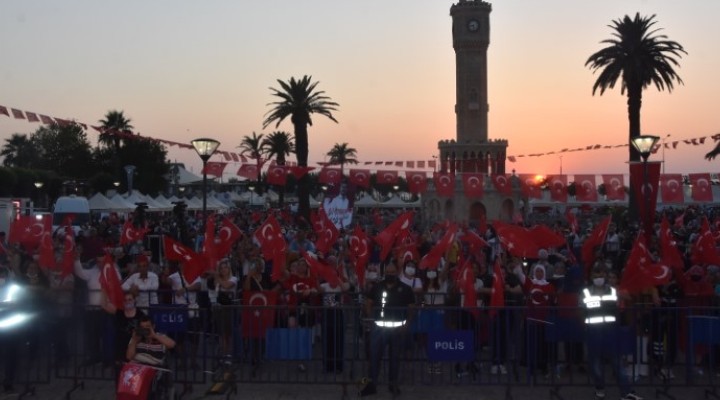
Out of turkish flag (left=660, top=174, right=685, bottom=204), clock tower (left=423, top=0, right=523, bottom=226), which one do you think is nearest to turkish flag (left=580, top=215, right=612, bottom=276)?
turkish flag (left=660, top=174, right=685, bottom=204)

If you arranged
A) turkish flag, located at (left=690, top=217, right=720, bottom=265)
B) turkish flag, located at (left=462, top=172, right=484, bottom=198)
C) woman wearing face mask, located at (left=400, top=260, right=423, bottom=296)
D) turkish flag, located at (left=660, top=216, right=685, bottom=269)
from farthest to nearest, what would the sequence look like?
turkish flag, located at (left=462, top=172, right=484, bottom=198)
turkish flag, located at (left=690, top=217, right=720, bottom=265)
turkish flag, located at (left=660, top=216, right=685, bottom=269)
woman wearing face mask, located at (left=400, top=260, right=423, bottom=296)

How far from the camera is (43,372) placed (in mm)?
11664

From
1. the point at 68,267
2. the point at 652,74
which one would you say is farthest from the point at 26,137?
the point at 68,267

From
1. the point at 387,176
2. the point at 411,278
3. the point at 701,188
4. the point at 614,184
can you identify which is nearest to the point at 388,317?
the point at 411,278

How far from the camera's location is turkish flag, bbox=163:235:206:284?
11914 millimetres

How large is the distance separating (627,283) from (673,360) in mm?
1228

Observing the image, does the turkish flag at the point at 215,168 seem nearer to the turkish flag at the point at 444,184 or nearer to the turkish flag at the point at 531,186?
the turkish flag at the point at 444,184

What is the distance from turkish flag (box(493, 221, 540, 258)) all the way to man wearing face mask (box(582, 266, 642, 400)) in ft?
11.5

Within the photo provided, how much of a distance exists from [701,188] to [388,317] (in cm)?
2087

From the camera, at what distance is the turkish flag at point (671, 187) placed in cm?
2634

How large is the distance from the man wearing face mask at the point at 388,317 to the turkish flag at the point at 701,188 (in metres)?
20.2

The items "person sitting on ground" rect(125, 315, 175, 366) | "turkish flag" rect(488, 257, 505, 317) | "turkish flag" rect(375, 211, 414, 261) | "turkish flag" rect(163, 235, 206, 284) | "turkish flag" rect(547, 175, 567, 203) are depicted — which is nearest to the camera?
"person sitting on ground" rect(125, 315, 175, 366)

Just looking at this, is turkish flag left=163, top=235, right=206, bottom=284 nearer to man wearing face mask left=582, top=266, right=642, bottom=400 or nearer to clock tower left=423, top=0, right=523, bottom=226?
man wearing face mask left=582, top=266, right=642, bottom=400

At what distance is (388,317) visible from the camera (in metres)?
10.1
